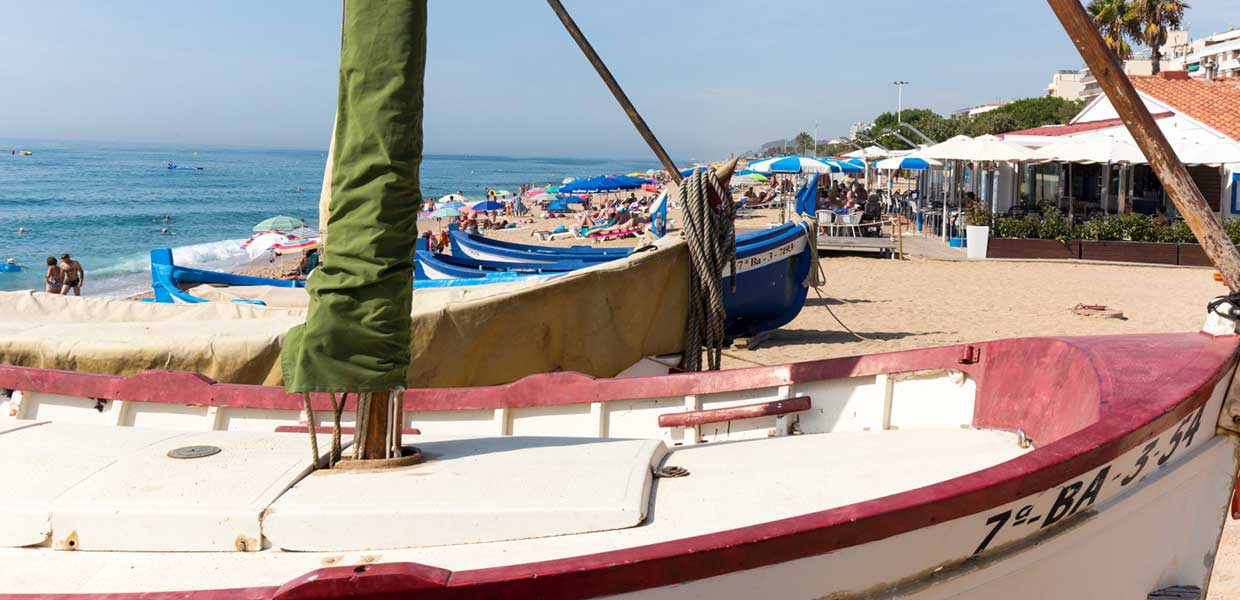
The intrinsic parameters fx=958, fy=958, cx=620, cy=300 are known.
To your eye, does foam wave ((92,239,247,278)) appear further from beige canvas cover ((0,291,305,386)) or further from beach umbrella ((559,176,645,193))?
beige canvas cover ((0,291,305,386))

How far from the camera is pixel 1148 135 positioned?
377 centimetres

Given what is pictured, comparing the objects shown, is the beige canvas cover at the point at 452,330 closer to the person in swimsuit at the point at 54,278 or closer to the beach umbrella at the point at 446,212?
the person in swimsuit at the point at 54,278

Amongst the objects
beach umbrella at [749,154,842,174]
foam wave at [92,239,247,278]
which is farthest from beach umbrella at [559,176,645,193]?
beach umbrella at [749,154,842,174]

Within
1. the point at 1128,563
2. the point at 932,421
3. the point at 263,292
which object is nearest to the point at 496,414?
the point at 932,421

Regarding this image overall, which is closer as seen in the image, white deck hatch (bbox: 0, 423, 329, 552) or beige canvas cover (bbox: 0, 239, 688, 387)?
white deck hatch (bbox: 0, 423, 329, 552)

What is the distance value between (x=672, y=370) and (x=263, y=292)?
5584 millimetres

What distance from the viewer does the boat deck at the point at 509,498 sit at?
9.23 feet

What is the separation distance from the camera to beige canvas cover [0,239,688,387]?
20.4ft

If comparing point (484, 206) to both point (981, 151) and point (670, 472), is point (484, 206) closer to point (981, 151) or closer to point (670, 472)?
point (981, 151)

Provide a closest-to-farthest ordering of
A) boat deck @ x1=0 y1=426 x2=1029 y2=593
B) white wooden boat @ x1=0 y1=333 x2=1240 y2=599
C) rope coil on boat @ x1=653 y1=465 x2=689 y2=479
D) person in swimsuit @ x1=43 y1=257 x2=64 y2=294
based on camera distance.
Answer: white wooden boat @ x1=0 y1=333 x2=1240 y2=599 < boat deck @ x1=0 y1=426 x2=1029 y2=593 < rope coil on boat @ x1=653 y1=465 x2=689 y2=479 < person in swimsuit @ x1=43 y1=257 x2=64 y2=294

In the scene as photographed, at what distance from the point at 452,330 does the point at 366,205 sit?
3541 mm

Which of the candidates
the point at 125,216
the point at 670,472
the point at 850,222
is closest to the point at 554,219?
the point at 850,222

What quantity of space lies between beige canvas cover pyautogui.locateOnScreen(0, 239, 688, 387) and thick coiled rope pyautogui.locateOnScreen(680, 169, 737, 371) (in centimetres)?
27

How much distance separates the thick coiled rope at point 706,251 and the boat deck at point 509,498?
132 inches
